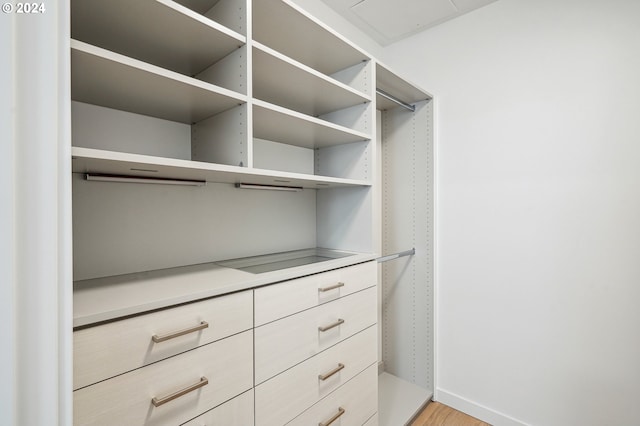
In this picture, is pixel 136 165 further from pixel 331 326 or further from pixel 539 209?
pixel 539 209

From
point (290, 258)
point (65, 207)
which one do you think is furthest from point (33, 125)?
point (290, 258)

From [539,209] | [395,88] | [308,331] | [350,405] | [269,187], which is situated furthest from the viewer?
[395,88]

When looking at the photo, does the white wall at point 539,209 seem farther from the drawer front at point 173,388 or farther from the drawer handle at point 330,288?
the drawer front at point 173,388

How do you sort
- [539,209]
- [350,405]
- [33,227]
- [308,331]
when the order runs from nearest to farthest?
[33,227], [308,331], [350,405], [539,209]

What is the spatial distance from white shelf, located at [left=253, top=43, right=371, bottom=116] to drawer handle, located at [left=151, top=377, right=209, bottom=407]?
43.6 inches

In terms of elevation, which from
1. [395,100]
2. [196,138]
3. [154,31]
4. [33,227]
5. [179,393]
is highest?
[395,100]

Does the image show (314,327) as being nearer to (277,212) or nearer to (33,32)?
(277,212)

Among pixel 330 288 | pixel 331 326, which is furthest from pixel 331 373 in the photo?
pixel 330 288

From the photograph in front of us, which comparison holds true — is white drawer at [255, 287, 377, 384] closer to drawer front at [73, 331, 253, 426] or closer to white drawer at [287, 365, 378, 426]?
drawer front at [73, 331, 253, 426]

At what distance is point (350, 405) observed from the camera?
57.7 inches

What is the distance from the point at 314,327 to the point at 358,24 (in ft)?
6.76

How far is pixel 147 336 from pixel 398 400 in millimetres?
1912

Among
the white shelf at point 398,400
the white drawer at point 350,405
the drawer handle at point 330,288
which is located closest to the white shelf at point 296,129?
the drawer handle at point 330,288

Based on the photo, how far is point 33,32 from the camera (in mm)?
482
